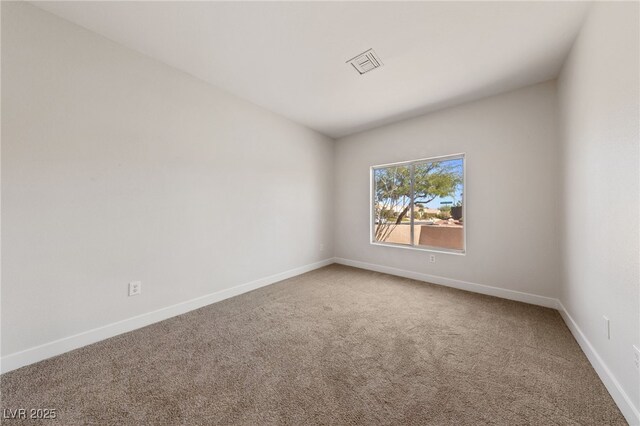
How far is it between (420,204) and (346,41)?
2.50 metres

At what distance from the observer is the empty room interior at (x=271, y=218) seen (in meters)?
1.30

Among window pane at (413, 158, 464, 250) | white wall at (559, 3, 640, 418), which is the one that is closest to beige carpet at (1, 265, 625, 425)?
white wall at (559, 3, 640, 418)

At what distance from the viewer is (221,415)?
1197 mm

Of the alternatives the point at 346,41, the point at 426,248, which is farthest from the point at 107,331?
the point at 426,248

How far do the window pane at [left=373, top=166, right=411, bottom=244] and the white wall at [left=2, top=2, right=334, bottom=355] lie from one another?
2.13 meters

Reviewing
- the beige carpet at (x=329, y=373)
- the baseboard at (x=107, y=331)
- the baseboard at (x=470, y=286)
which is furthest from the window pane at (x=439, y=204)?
Result: the baseboard at (x=107, y=331)

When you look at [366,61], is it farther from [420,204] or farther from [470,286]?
[470,286]

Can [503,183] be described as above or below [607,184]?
above

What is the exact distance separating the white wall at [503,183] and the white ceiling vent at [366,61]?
1.51m

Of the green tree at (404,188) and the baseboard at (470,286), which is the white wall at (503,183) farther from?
the green tree at (404,188)

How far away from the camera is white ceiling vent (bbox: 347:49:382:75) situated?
6.85ft

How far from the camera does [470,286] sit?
9.78ft

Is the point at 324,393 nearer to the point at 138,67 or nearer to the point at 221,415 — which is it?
the point at 221,415

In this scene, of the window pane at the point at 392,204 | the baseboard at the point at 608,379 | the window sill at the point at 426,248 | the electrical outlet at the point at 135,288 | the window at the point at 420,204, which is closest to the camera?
the baseboard at the point at 608,379
